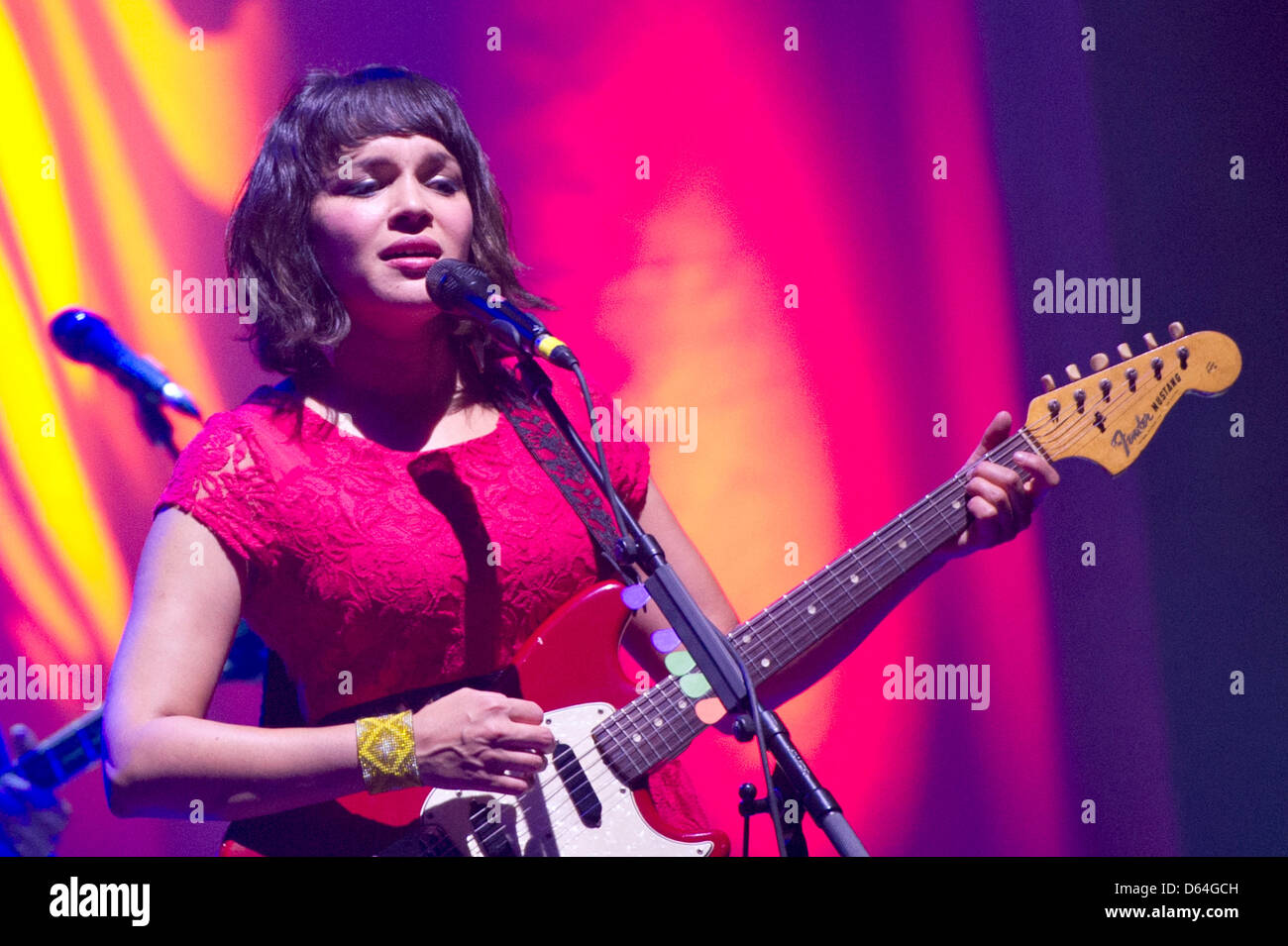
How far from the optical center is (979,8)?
2.20 meters

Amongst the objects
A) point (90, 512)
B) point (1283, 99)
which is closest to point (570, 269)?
point (90, 512)

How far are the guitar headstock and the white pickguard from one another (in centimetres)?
80

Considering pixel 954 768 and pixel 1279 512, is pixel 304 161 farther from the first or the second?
pixel 1279 512

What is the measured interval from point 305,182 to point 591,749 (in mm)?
890

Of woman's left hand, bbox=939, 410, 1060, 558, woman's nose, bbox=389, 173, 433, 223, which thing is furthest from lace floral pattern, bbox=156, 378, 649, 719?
woman's left hand, bbox=939, 410, 1060, 558

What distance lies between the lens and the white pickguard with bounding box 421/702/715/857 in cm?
148

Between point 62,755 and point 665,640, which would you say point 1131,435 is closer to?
point 665,640

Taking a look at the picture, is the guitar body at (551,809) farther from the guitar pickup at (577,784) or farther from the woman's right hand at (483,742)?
the woman's right hand at (483,742)

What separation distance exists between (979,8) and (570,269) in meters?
0.93

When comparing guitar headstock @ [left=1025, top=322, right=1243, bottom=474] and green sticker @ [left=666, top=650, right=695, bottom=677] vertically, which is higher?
guitar headstock @ [left=1025, top=322, right=1243, bottom=474]

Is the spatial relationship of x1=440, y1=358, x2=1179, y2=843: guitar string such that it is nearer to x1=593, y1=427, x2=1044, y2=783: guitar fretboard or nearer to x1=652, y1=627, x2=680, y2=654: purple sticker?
x1=593, y1=427, x2=1044, y2=783: guitar fretboard

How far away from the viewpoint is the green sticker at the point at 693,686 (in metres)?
1.54

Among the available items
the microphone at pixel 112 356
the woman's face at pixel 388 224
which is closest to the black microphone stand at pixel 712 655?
the woman's face at pixel 388 224

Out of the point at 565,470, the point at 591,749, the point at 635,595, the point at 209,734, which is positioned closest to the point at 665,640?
the point at 635,595
